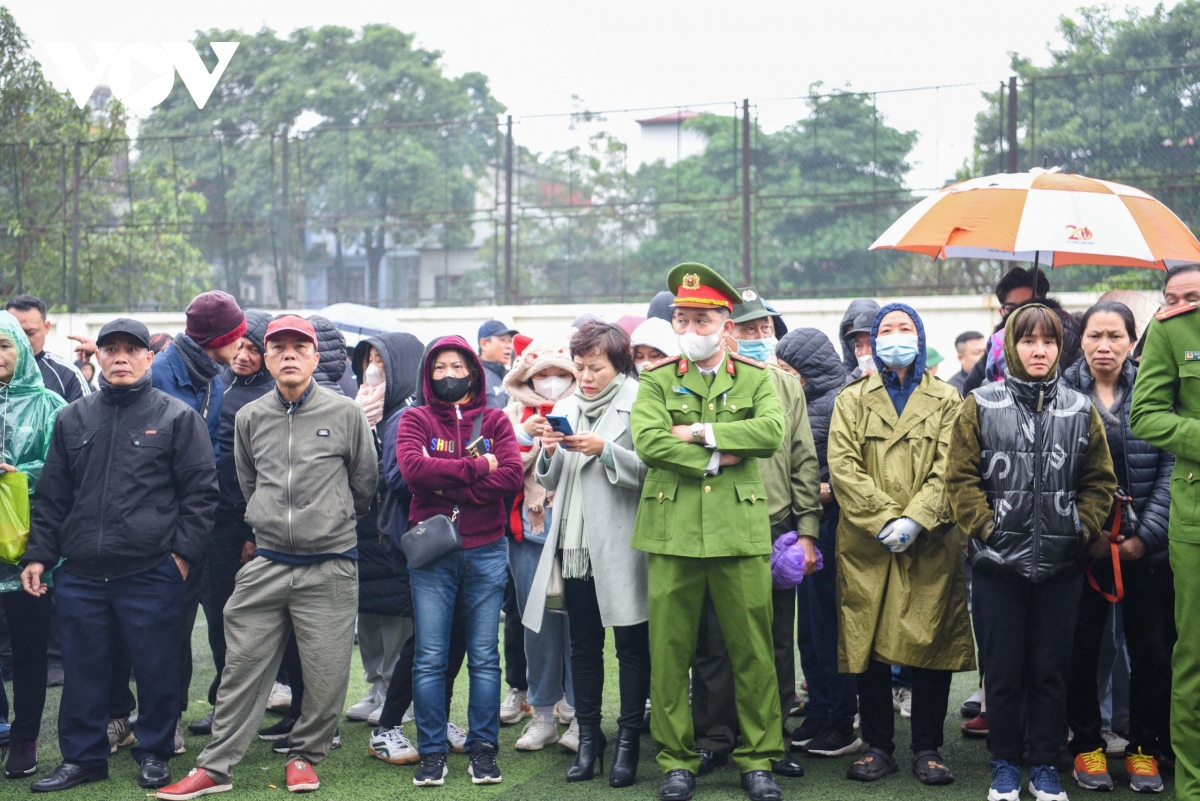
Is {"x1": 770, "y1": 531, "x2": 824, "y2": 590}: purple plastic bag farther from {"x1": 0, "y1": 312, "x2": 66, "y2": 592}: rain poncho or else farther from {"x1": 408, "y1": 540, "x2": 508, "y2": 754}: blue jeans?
{"x1": 0, "y1": 312, "x2": 66, "y2": 592}: rain poncho

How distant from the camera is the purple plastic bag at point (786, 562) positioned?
4.91m

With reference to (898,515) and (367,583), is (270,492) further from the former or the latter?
(898,515)

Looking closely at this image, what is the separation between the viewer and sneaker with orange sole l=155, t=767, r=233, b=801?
183 inches

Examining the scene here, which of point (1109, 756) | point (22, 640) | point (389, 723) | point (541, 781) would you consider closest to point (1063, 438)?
point (1109, 756)

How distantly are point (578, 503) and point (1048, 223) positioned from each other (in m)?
2.32

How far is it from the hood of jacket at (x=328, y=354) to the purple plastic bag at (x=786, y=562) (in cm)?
224

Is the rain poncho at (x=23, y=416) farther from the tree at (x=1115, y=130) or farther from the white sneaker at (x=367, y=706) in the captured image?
the tree at (x=1115, y=130)

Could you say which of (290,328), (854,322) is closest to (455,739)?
(290,328)

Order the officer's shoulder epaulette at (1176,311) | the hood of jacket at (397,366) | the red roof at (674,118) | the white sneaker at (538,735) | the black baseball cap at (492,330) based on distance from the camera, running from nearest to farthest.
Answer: the officer's shoulder epaulette at (1176,311)
the white sneaker at (538,735)
the hood of jacket at (397,366)
the black baseball cap at (492,330)
the red roof at (674,118)

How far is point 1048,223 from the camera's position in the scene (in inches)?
197

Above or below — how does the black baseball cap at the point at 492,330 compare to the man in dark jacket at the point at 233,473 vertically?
above

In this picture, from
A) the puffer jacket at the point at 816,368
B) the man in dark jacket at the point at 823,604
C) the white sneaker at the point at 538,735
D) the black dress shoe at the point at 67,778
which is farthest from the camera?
the puffer jacket at the point at 816,368

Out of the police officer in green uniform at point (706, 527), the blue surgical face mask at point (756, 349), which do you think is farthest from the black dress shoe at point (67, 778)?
the blue surgical face mask at point (756, 349)

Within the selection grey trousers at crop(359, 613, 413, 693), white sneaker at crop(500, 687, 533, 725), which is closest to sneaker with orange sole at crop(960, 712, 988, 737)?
white sneaker at crop(500, 687, 533, 725)
